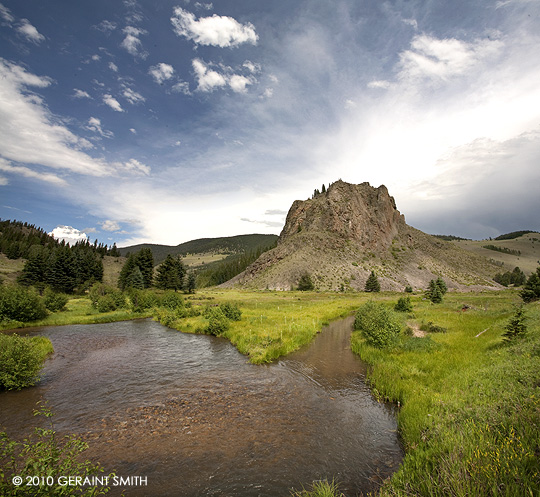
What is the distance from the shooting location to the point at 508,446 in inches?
242

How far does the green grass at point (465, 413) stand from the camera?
5648mm

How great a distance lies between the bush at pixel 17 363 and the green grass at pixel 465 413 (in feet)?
64.2

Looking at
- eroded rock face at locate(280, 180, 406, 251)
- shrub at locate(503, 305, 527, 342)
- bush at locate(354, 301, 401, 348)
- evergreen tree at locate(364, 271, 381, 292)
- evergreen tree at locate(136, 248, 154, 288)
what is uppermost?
eroded rock face at locate(280, 180, 406, 251)

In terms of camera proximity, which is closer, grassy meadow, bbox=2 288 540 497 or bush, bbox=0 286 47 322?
grassy meadow, bbox=2 288 540 497

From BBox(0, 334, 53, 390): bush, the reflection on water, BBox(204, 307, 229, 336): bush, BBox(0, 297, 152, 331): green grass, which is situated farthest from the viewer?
BBox(0, 297, 152, 331): green grass

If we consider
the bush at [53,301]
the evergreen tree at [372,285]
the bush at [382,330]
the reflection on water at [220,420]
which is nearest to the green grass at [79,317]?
the bush at [53,301]

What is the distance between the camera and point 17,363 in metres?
15.3

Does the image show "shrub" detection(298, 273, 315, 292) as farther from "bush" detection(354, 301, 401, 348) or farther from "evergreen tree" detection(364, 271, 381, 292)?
"bush" detection(354, 301, 401, 348)

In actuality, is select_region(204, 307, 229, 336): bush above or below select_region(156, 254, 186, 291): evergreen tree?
below

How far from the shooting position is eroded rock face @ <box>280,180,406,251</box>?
142 meters

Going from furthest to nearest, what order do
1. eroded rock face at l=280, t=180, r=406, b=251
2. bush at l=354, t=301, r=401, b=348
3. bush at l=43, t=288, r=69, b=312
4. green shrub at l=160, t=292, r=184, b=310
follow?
eroded rock face at l=280, t=180, r=406, b=251, green shrub at l=160, t=292, r=184, b=310, bush at l=43, t=288, r=69, b=312, bush at l=354, t=301, r=401, b=348

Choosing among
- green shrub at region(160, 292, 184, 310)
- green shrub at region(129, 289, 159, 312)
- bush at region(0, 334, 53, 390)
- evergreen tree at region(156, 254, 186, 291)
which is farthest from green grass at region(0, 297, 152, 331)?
evergreen tree at region(156, 254, 186, 291)

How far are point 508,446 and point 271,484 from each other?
22.1 ft

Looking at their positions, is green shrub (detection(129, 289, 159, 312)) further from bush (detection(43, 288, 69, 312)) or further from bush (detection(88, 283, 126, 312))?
bush (detection(43, 288, 69, 312))
